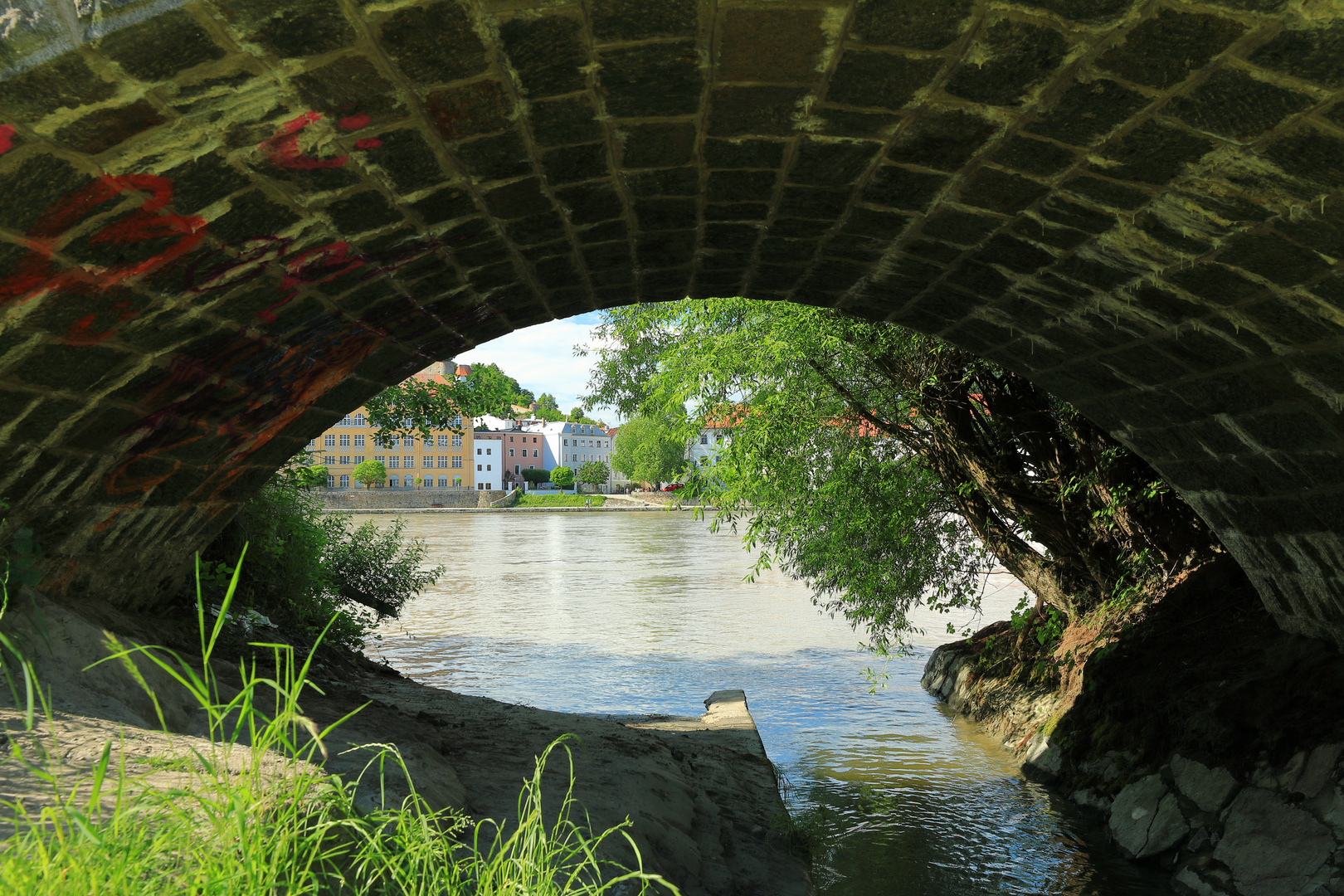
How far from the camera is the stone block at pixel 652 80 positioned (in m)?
2.99

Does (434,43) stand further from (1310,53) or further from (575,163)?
(1310,53)

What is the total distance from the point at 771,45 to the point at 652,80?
0.44 m

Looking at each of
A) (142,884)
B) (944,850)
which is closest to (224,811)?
(142,884)

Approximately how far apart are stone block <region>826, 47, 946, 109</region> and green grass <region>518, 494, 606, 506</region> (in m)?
76.2

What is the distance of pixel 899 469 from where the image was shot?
398 inches

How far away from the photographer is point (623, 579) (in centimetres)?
2244

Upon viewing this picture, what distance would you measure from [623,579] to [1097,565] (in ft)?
47.6

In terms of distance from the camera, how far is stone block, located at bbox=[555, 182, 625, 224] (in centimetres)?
397

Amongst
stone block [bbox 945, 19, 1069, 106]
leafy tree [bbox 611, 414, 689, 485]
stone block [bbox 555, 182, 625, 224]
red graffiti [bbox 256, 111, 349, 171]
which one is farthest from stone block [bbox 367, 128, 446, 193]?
leafy tree [bbox 611, 414, 689, 485]

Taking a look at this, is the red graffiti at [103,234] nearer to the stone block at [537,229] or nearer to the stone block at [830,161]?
the stone block at [537,229]

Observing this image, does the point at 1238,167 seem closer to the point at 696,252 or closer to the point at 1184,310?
the point at 1184,310

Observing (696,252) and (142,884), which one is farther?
(696,252)

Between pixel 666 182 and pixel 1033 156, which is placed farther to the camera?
pixel 666 182

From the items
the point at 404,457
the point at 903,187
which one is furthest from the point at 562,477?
the point at 903,187
